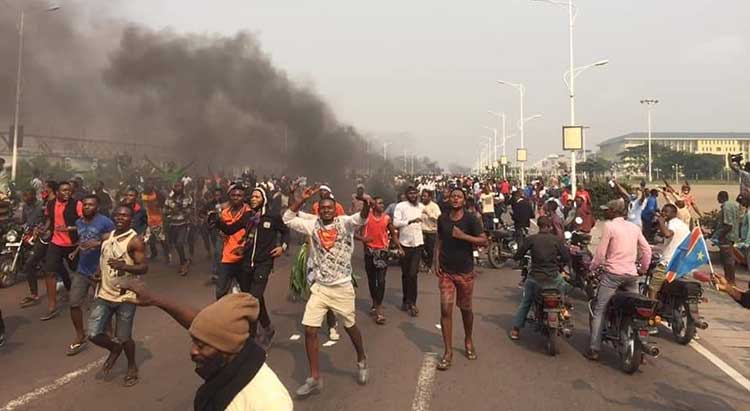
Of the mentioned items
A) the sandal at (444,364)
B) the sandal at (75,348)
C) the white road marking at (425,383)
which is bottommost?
the white road marking at (425,383)

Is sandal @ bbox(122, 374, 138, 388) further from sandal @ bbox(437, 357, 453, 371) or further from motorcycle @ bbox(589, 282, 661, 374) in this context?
motorcycle @ bbox(589, 282, 661, 374)

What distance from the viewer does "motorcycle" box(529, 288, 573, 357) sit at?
5.47 meters

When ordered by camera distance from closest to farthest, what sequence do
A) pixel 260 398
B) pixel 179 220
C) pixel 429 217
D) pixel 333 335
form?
1. pixel 260 398
2. pixel 333 335
3. pixel 429 217
4. pixel 179 220

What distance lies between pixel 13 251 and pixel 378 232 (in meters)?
6.16

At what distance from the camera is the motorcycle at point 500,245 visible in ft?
35.7

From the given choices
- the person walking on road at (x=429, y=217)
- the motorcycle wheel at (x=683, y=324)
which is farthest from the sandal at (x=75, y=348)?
the motorcycle wheel at (x=683, y=324)

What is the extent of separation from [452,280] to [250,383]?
142 inches

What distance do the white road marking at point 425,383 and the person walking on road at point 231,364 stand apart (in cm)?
255

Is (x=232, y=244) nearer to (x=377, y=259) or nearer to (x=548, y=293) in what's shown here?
(x=377, y=259)

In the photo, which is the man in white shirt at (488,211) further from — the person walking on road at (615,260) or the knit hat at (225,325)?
the knit hat at (225,325)

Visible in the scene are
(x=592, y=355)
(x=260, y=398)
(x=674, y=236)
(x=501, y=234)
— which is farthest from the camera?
(x=501, y=234)

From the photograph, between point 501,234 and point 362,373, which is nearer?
point 362,373

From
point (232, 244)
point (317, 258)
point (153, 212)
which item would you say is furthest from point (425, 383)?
point (153, 212)

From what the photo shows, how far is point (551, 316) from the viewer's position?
5.46 metres
